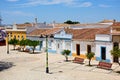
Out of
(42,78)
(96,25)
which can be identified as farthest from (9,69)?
(96,25)

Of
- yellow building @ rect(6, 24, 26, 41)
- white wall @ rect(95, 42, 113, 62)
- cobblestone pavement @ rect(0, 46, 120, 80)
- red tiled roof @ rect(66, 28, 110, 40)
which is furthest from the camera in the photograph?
yellow building @ rect(6, 24, 26, 41)

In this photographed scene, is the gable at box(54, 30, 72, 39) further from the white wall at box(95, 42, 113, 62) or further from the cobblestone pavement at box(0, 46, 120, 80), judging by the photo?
the cobblestone pavement at box(0, 46, 120, 80)

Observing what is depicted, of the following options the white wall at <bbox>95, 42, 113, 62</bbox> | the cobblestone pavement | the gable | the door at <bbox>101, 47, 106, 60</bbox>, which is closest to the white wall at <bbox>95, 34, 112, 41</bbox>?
the white wall at <bbox>95, 42, 113, 62</bbox>

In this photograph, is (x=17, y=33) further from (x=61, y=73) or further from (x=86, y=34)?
(x=61, y=73)

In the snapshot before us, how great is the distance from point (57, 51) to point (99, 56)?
1041 centimetres

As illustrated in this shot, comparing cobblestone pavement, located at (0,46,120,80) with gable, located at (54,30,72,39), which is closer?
cobblestone pavement, located at (0,46,120,80)

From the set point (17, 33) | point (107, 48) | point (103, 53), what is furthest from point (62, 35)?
point (17, 33)

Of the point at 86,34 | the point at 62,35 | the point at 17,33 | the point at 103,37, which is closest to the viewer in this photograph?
the point at 103,37

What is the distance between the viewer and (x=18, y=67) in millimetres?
27688

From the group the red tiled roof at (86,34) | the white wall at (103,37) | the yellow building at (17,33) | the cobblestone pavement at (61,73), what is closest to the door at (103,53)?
the white wall at (103,37)

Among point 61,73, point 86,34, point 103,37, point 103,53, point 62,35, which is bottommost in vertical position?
point 61,73

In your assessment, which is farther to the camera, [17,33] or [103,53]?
[17,33]

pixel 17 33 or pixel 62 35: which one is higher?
pixel 17 33

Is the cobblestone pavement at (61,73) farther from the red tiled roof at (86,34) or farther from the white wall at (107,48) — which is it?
the red tiled roof at (86,34)
